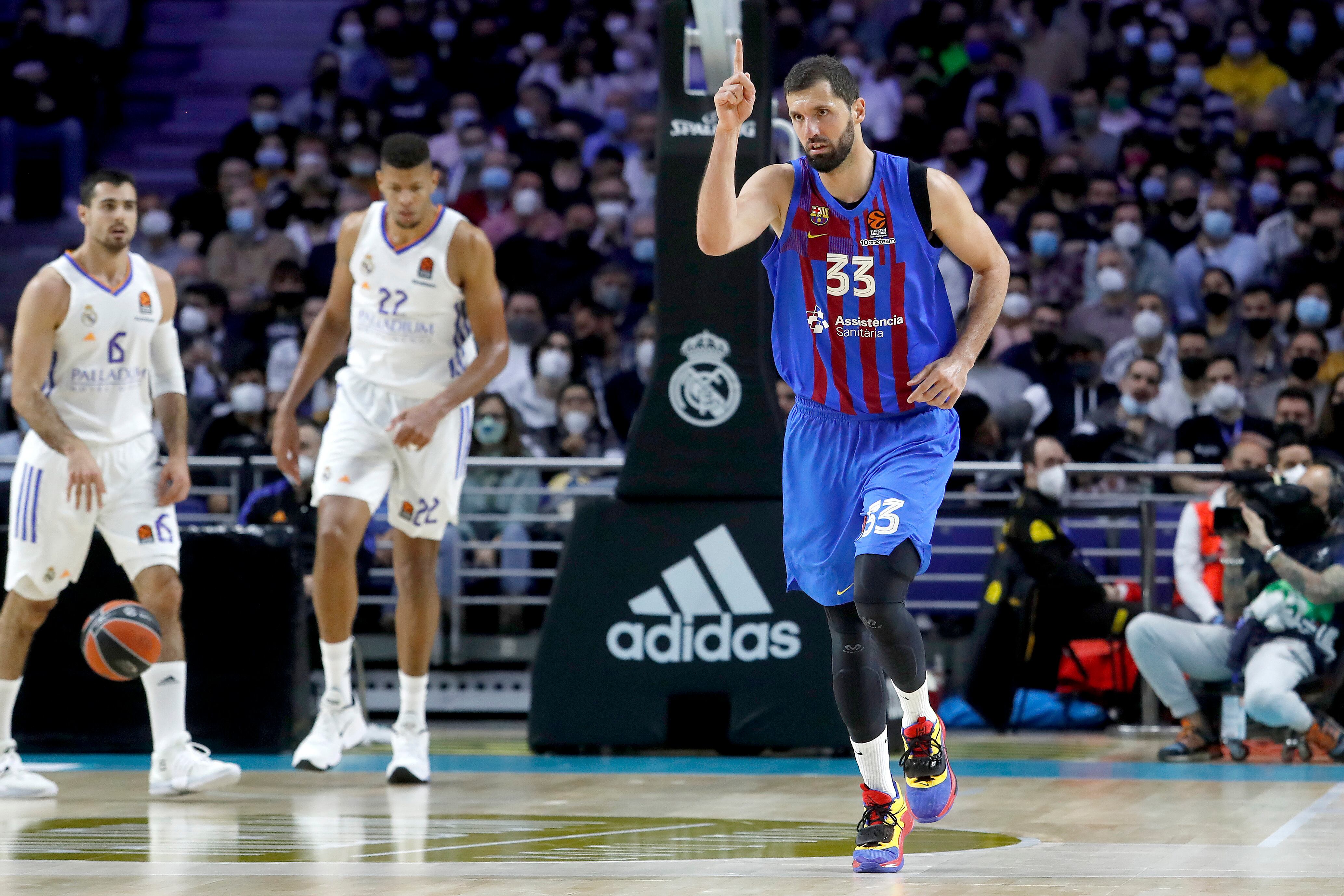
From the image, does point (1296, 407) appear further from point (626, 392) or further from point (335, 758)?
point (335, 758)

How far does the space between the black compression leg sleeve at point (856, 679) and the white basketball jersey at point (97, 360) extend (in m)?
3.19

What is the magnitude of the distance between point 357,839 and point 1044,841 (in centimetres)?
201

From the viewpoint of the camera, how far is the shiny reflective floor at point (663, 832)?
14.4 ft

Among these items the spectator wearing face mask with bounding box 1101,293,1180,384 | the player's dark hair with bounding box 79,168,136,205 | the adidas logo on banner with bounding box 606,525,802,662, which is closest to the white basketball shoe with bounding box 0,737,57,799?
the player's dark hair with bounding box 79,168,136,205

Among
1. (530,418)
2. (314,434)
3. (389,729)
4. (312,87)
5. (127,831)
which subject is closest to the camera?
(127,831)

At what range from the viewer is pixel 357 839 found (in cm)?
524

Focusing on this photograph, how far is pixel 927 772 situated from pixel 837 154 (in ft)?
5.61

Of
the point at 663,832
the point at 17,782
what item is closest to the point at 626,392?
the point at 17,782

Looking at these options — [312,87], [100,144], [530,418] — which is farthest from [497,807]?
[100,144]

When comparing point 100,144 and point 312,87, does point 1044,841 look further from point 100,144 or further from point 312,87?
point 100,144

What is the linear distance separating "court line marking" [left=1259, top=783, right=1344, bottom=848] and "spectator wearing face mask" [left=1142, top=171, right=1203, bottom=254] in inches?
267

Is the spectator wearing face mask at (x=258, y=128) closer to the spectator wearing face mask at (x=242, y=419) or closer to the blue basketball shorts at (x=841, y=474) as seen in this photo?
the spectator wearing face mask at (x=242, y=419)

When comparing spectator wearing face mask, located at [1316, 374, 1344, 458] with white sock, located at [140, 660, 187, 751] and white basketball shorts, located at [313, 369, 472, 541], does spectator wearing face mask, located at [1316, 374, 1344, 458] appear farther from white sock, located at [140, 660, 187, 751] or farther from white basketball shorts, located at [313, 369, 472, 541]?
white sock, located at [140, 660, 187, 751]

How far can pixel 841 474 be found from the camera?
498 cm
